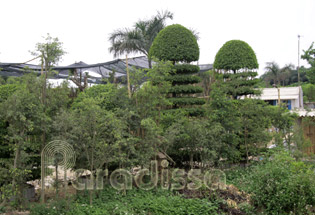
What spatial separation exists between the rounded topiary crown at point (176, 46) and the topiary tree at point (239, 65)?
A: 1.94m

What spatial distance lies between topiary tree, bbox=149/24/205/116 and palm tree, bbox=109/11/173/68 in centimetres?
703

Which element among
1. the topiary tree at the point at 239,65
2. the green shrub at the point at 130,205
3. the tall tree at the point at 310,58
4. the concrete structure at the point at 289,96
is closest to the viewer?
the green shrub at the point at 130,205

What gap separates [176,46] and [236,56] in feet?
9.25

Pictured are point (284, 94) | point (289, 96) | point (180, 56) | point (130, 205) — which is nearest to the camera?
point (130, 205)

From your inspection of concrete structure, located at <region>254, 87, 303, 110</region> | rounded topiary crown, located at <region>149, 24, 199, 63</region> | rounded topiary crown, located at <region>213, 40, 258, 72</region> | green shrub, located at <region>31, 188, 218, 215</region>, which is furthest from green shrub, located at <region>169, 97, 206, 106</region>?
concrete structure, located at <region>254, 87, 303, 110</region>

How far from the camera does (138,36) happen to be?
16.9m

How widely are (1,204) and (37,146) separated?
113cm

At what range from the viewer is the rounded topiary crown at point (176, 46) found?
9.80 m

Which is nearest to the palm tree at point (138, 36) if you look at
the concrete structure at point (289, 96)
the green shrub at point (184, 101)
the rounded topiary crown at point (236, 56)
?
the rounded topiary crown at point (236, 56)

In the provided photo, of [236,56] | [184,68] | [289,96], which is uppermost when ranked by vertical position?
[236,56]

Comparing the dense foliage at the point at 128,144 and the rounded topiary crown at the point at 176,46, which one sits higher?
the rounded topiary crown at the point at 176,46

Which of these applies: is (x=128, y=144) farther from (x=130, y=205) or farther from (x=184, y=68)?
(x=184, y=68)

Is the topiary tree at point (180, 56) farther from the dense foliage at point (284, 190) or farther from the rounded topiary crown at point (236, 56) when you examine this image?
the dense foliage at point (284, 190)

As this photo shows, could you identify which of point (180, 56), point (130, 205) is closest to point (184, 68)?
point (180, 56)
